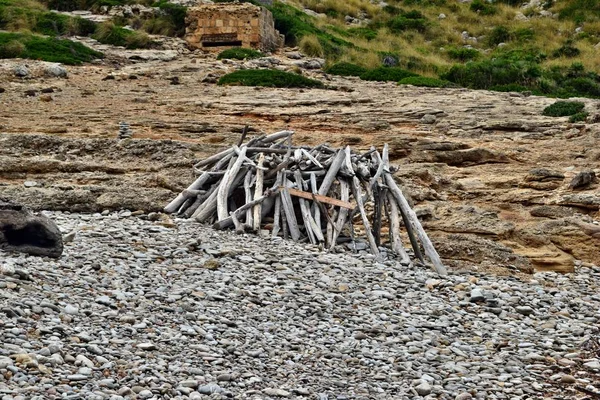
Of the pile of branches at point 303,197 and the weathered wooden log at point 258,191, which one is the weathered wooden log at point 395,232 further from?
the weathered wooden log at point 258,191

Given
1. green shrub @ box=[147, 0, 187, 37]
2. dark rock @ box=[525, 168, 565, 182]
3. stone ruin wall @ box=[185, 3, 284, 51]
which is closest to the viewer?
dark rock @ box=[525, 168, 565, 182]

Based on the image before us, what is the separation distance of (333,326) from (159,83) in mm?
12992

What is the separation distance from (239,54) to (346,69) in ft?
9.40

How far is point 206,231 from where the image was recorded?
9258 mm

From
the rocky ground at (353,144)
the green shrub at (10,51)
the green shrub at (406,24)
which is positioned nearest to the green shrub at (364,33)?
the green shrub at (406,24)

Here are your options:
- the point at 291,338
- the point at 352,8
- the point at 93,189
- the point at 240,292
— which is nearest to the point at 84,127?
the point at 93,189

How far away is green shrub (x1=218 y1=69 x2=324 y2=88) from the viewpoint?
18.7 metres

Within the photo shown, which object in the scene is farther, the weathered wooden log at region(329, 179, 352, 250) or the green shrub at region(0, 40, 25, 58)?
the green shrub at region(0, 40, 25, 58)

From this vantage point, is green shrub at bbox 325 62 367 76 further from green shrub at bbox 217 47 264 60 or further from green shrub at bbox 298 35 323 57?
green shrub at bbox 298 35 323 57

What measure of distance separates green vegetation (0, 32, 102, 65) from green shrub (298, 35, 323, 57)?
19.8 ft

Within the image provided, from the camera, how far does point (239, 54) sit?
75.6 feet

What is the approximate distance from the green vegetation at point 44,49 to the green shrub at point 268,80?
4052 millimetres

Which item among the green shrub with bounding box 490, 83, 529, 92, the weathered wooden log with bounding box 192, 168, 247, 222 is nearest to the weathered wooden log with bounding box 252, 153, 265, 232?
the weathered wooden log with bounding box 192, 168, 247, 222

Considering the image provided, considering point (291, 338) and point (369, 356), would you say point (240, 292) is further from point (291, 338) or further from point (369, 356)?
point (369, 356)
